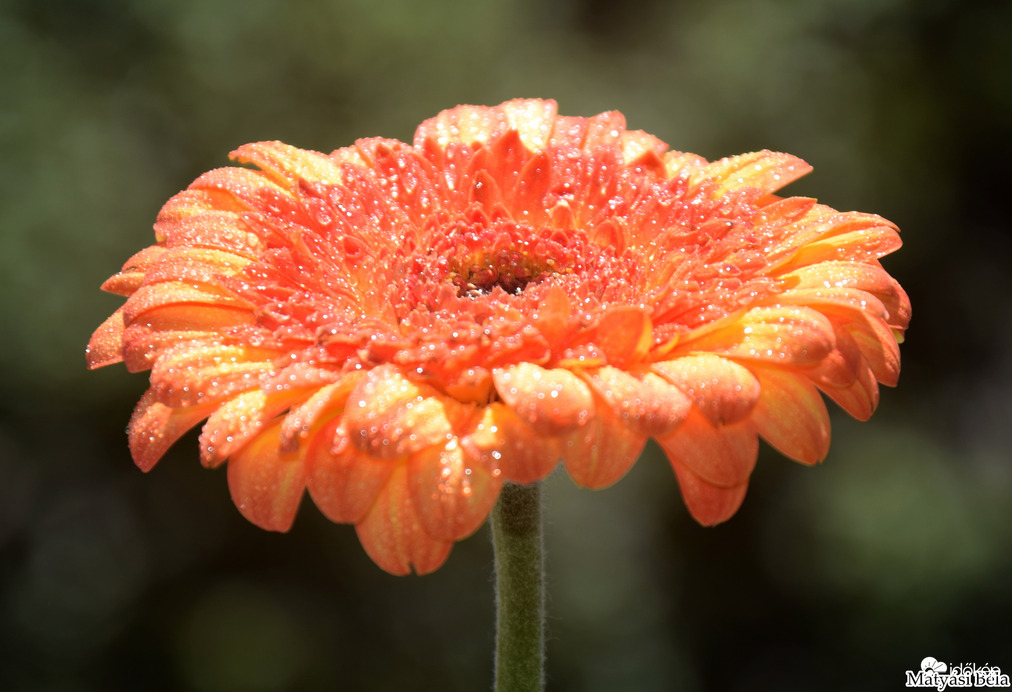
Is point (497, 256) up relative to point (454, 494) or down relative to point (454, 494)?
up

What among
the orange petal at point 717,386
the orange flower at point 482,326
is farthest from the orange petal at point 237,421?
the orange petal at point 717,386

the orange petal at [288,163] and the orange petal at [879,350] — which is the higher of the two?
the orange petal at [288,163]

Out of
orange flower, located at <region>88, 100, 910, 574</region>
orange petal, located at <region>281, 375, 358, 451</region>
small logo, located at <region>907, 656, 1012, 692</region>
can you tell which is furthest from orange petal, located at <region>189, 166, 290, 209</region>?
small logo, located at <region>907, 656, 1012, 692</region>

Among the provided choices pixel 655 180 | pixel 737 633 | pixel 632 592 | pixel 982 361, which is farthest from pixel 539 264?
pixel 982 361

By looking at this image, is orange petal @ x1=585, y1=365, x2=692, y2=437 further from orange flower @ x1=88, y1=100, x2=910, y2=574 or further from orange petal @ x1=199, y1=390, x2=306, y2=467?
orange petal @ x1=199, y1=390, x2=306, y2=467

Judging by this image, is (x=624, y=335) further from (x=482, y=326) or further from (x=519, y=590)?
(x=519, y=590)

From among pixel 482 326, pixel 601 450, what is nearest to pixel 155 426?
pixel 482 326

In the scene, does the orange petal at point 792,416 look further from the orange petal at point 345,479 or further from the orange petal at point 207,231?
the orange petal at point 207,231
